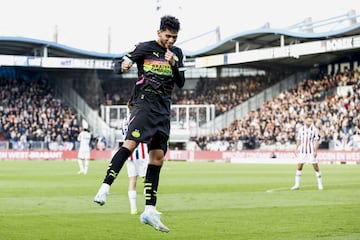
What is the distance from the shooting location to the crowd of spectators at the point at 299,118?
155 feet

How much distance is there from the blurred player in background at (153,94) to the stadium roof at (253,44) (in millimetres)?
41730

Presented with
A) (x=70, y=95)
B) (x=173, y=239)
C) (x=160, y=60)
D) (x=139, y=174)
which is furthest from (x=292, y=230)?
(x=70, y=95)

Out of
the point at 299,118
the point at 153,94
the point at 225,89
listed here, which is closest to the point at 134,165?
the point at 153,94

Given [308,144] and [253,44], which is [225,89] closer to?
[253,44]

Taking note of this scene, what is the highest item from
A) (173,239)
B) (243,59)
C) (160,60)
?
(243,59)

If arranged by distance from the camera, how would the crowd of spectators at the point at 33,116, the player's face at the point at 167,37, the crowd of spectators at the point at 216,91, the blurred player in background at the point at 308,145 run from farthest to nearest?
the crowd of spectators at the point at 216,91
the crowd of spectators at the point at 33,116
the blurred player in background at the point at 308,145
the player's face at the point at 167,37

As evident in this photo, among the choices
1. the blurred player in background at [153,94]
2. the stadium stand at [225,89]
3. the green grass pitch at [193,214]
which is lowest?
the green grass pitch at [193,214]

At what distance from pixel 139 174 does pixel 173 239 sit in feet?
15.1

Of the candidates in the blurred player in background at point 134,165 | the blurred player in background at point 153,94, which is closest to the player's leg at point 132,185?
the blurred player in background at point 134,165

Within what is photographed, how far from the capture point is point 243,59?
55.9 metres

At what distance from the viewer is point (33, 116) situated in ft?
195

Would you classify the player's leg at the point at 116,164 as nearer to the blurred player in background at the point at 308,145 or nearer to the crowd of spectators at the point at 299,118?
the blurred player in background at the point at 308,145

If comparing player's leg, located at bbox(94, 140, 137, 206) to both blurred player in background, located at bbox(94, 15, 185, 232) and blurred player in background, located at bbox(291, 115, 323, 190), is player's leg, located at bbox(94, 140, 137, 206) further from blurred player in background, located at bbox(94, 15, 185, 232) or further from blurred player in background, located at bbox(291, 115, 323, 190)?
blurred player in background, located at bbox(291, 115, 323, 190)

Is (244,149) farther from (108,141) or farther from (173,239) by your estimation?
(173,239)
